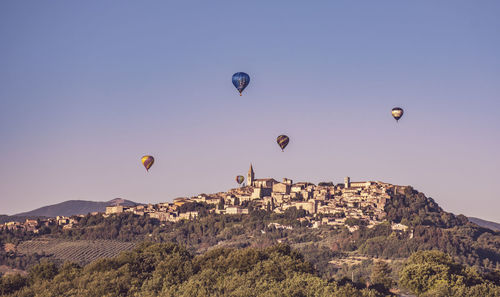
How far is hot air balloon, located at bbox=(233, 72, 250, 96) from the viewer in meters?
69.6

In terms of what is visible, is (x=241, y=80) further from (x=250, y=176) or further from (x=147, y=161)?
(x=250, y=176)

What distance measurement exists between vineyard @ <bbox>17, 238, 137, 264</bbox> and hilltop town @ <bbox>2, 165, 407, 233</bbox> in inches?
538

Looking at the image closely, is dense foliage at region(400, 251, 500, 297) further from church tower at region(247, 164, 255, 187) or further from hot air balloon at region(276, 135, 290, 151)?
church tower at region(247, 164, 255, 187)

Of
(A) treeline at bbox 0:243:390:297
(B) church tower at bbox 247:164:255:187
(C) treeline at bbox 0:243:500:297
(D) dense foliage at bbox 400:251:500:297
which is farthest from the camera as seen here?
(B) church tower at bbox 247:164:255:187

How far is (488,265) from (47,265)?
71.1 metres

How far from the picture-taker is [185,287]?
4438cm

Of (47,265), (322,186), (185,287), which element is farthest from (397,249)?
(185,287)

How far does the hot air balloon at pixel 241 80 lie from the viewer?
69625mm

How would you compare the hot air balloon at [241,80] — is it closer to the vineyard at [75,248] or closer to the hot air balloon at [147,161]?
the hot air balloon at [147,161]

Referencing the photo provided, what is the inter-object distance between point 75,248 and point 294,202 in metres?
45.0

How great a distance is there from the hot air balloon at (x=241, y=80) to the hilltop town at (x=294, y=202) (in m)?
63.5

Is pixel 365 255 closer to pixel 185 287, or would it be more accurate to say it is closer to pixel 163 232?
pixel 163 232

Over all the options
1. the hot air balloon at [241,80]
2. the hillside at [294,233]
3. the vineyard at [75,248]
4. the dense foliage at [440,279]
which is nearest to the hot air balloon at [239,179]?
the hillside at [294,233]

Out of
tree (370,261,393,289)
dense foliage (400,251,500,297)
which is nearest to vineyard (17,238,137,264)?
tree (370,261,393,289)
